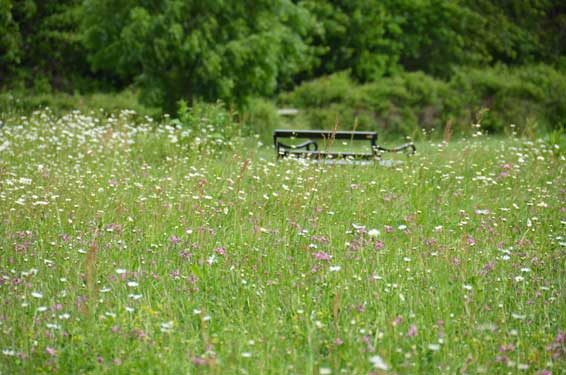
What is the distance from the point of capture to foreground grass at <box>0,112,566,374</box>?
3.67m

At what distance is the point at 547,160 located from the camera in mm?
9711

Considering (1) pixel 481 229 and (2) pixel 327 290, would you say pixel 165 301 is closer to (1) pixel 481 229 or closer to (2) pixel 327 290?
(2) pixel 327 290

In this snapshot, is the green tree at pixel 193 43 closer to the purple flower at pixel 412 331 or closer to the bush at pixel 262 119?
the bush at pixel 262 119

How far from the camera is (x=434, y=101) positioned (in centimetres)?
1750

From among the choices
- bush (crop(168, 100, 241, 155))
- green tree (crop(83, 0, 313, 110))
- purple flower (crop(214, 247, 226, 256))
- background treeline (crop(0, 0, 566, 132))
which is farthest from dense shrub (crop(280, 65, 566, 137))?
purple flower (crop(214, 247, 226, 256))

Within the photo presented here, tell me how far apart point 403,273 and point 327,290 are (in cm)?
67

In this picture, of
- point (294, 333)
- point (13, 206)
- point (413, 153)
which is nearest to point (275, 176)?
point (413, 153)

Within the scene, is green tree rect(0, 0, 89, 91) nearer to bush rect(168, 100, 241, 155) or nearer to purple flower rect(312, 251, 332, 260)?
bush rect(168, 100, 241, 155)

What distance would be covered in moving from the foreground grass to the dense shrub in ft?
27.8

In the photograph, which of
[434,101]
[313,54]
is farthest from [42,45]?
[434,101]

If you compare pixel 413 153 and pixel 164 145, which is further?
pixel 164 145

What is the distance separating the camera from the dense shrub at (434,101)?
16578 mm

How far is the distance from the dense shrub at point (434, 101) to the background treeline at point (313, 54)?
0.03 metres

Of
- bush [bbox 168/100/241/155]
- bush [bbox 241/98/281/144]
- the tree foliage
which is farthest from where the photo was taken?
bush [bbox 241/98/281/144]
